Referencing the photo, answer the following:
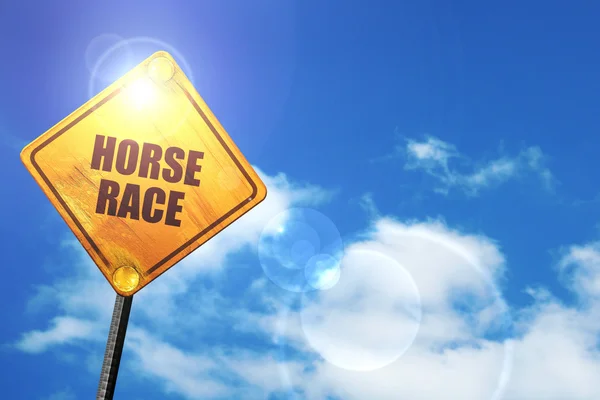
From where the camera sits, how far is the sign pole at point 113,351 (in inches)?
92.5

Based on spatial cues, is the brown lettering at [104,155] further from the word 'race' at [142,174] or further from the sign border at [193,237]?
the sign border at [193,237]

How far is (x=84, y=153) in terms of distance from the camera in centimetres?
267

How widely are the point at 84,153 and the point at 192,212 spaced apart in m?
0.60

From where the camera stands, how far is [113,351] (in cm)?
237

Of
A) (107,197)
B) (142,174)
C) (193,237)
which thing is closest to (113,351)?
(193,237)

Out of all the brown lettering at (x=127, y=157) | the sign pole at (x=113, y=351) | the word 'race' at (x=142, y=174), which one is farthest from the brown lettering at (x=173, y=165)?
the sign pole at (x=113, y=351)

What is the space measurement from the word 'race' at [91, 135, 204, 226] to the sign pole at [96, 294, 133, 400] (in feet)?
1.41

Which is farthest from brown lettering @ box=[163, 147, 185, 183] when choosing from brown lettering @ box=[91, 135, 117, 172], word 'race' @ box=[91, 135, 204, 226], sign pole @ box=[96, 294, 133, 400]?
sign pole @ box=[96, 294, 133, 400]

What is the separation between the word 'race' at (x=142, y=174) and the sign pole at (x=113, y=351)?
16.9 inches

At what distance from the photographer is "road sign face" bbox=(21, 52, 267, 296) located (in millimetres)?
2600

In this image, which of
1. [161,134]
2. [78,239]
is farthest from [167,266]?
[161,134]

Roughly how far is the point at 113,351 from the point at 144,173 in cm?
82

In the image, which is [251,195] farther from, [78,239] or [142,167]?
[78,239]

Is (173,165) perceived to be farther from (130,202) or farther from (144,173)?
(130,202)
